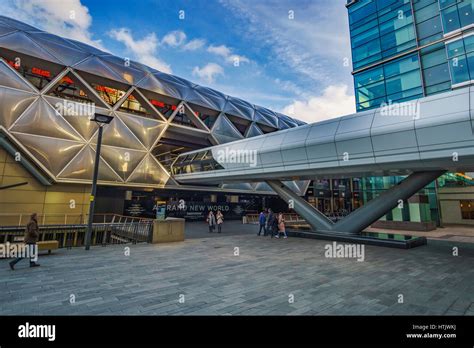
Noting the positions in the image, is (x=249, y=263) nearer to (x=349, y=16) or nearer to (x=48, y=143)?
(x=48, y=143)

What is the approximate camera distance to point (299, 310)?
460cm

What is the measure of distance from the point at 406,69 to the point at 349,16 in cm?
1180

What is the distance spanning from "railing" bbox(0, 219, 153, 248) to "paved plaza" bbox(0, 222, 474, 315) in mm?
3795

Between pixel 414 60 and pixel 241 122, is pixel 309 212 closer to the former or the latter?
pixel 241 122

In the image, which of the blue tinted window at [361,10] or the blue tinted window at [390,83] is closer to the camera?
the blue tinted window at [390,83]

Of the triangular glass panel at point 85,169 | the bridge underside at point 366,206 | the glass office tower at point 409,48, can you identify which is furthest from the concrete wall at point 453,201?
the triangular glass panel at point 85,169

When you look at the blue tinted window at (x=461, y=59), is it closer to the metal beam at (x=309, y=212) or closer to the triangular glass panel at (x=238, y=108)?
the metal beam at (x=309, y=212)

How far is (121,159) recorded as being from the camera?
21766 mm

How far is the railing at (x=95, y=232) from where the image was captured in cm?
1348

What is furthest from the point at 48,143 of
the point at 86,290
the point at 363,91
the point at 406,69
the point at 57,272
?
the point at 406,69

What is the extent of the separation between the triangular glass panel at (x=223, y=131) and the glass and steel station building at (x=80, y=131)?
0.46 feet

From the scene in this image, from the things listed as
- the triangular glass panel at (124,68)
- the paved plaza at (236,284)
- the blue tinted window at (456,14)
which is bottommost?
the paved plaza at (236,284)

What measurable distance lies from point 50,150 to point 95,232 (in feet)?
28.9

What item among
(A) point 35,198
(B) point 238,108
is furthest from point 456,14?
(A) point 35,198
